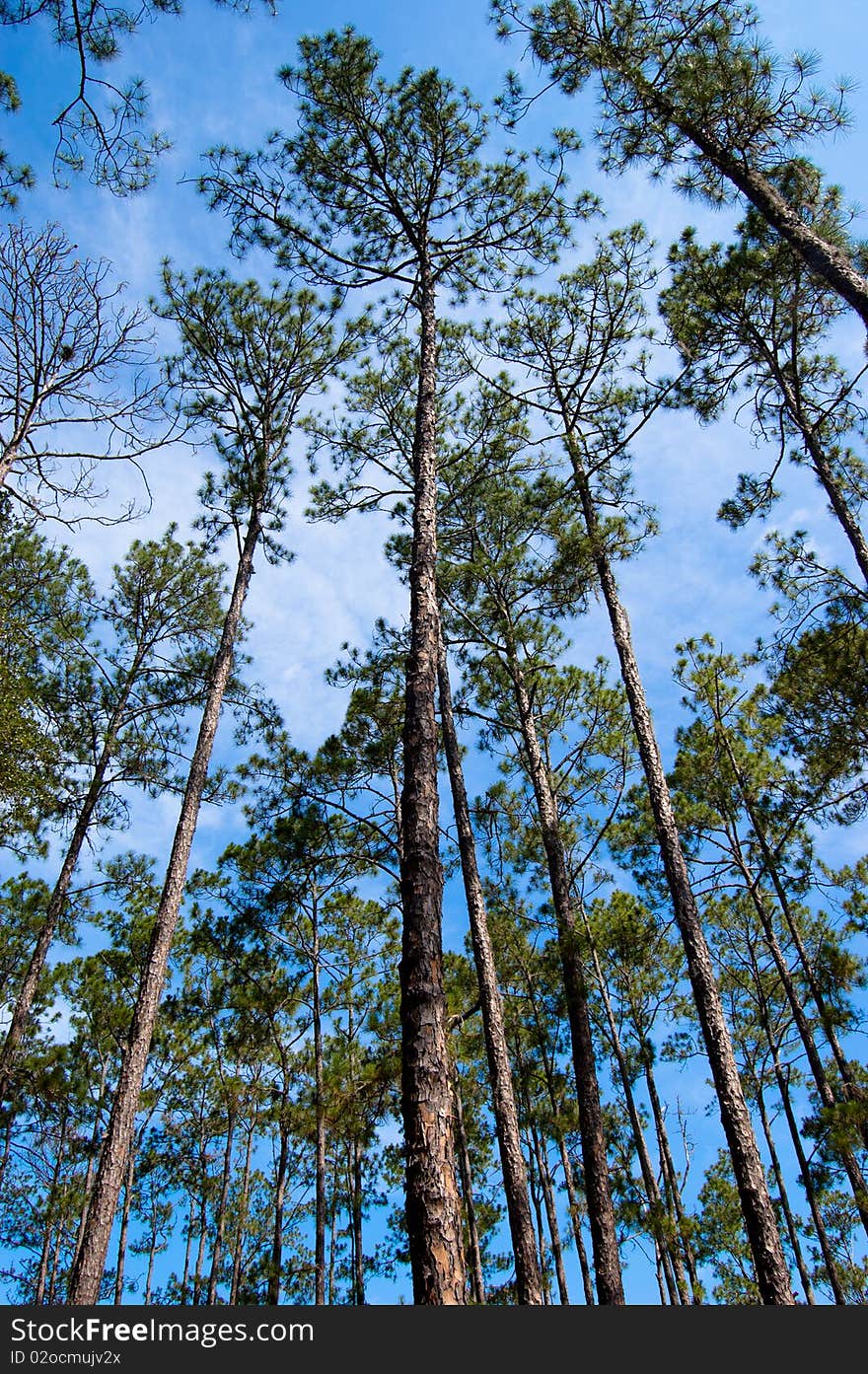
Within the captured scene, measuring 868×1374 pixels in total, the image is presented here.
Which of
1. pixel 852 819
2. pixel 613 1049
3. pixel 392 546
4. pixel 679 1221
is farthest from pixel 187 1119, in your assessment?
pixel 852 819

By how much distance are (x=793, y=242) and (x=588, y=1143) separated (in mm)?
8318

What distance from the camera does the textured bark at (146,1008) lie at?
5.80 metres

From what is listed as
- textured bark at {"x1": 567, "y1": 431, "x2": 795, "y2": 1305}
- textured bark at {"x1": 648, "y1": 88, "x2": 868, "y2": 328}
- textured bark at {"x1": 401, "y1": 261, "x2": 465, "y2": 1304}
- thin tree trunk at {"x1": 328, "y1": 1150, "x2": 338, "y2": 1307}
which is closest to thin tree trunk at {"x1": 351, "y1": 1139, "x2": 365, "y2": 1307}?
thin tree trunk at {"x1": 328, "y1": 1150, "x2": 338, "y2": 1307}

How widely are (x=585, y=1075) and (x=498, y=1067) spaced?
95 cm

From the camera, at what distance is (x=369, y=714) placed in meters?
10.7

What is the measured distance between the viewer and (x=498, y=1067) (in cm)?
728

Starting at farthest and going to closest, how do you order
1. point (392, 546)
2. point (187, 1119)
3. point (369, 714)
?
point (187, 1119), point (392, 546), point (369, 714)

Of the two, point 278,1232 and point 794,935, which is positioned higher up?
point 794,935

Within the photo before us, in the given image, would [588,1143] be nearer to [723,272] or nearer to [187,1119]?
[723,272]

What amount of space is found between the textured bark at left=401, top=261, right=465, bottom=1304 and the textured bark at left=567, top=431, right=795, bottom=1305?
318cm

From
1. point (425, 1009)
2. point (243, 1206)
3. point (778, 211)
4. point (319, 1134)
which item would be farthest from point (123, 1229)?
point (778, 211)

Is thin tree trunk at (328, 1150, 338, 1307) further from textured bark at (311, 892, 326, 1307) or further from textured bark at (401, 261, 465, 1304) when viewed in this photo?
textured bark at (401, 261, 465, 1304)

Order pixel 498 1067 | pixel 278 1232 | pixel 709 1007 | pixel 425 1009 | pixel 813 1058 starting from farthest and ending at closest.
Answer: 1. pixel 278 1232
2. pixel 813 1058
3. pixel 498 1067
4. pixel 709 1007
5. pixel 425 1009

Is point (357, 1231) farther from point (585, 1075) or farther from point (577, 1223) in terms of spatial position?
point (585, 1075)
